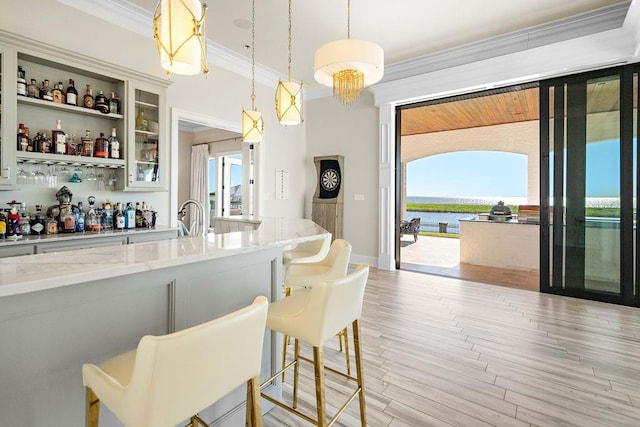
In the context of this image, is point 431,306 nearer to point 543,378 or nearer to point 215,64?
point 543,378

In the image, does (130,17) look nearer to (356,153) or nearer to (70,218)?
(70,218)

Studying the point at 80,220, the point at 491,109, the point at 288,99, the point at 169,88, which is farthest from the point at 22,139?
the point at 491,109

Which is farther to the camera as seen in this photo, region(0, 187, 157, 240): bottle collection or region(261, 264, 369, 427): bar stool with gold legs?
region(0, 187, 157, 240): bottle collection

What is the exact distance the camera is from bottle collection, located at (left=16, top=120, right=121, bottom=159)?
110 inches

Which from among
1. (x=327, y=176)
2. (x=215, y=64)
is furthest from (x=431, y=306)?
(x=215, y=64)

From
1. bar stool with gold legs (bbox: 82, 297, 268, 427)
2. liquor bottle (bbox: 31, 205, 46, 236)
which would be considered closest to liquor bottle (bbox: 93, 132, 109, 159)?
liquor bottle (bbox: 31, 205, 46, 236)

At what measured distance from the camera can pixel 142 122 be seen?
11.5 feet

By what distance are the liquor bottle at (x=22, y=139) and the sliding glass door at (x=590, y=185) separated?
18.2ft

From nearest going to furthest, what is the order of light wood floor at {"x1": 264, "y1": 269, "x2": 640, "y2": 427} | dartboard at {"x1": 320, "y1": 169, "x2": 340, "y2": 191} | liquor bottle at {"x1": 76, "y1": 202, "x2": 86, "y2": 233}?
light wood floor at {"x1": 264, "y1": 269, "x2": 640, "y2": 427}, liquor bottle at {"x1": 76, "y1": 202, "x2": 86, "y2": 233}, dartboard at {"x1": 320, "y1": 169, "x2": 340, "y2": 191}

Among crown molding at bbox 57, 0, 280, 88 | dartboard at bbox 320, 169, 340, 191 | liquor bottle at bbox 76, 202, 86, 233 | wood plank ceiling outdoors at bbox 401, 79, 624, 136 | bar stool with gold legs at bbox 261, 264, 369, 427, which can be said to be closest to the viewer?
bar stool with gold legs at bbox 261, 264, 369, 427

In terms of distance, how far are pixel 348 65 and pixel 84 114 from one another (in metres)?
2.78

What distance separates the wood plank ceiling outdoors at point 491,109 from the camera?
383 centimetres

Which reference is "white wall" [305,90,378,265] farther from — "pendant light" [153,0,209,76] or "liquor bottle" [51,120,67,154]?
"pendant light" [153,0,209,76]

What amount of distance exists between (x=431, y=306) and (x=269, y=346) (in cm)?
234
